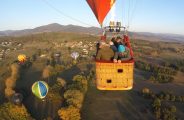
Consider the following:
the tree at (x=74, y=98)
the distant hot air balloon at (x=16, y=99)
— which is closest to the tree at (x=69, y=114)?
the tree at (x=74, y=98)

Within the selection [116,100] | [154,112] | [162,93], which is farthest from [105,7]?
[162,93]

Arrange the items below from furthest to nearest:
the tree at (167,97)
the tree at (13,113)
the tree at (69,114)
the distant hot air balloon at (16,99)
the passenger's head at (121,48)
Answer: the tree at (167,97) < the distant hot air balloon at (16,99) < the tree at (13,113) < the tree at (69,114) < the passenger's head at (121,48)

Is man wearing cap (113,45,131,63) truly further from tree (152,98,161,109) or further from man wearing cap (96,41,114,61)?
tree (152,98,161,109)

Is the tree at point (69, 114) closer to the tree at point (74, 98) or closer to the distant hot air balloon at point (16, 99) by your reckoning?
the tree at point (74, 98)

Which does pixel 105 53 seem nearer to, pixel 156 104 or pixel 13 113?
pixel 13 113

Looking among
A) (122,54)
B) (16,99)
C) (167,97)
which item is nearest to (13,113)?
(16,99)

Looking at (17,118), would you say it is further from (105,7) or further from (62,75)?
(62,75)
